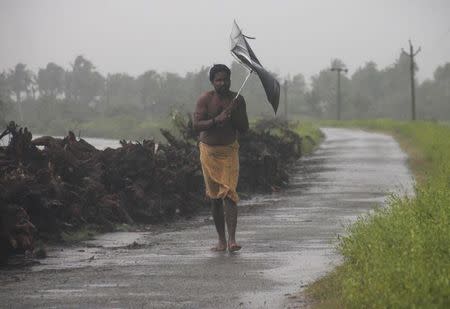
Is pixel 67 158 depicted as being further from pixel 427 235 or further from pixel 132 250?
pixel 427 235

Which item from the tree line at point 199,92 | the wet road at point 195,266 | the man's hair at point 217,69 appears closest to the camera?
the wet road at point 195,266

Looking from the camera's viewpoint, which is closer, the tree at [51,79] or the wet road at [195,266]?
the wet road at [195,266]

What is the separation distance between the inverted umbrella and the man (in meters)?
0.23

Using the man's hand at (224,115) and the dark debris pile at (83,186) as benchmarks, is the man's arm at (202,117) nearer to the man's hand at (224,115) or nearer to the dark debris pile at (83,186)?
the man's hand at (224,115)

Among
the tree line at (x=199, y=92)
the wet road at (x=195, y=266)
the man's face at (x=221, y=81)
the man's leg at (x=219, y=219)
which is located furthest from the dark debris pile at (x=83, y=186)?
the tree line at (x=199, y=92)

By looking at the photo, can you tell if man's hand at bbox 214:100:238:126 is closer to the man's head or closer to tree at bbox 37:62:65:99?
the man's head

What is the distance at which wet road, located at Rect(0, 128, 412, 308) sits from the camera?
6.97 m

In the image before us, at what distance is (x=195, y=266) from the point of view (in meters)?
8.62

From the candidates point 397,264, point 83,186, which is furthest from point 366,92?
point 397,264

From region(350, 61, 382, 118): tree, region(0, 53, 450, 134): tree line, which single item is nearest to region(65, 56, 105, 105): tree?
region(0, 53, 450, 134): tree line

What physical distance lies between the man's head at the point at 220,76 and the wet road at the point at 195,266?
176 cm

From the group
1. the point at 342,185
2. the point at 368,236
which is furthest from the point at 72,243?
the point at 342,185

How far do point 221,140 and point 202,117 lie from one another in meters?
0.32

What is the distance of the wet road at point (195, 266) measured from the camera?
6969 millimetres
